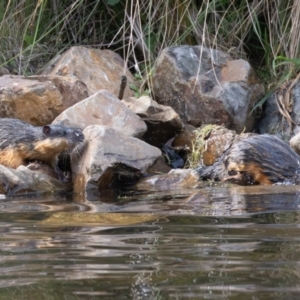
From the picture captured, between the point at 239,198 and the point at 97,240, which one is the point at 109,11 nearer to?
the point at 239,198

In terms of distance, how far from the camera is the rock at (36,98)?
5.99m

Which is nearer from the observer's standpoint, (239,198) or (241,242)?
(241,242)

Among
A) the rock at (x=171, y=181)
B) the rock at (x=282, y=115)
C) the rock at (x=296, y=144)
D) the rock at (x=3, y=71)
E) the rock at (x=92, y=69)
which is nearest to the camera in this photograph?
the rock at (x=171, y=181)

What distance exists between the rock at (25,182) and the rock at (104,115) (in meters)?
0.74

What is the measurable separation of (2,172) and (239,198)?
1506mm

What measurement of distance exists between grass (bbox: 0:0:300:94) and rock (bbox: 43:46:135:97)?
0.18 meters

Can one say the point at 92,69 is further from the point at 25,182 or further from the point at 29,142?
the point at 25,182

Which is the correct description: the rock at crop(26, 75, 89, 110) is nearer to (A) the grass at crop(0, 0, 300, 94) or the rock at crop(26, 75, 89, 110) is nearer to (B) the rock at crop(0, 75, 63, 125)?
(B) the rock at crop(0, 75, 63, 125)

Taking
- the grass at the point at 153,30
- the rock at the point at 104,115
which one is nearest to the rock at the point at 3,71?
the grass at the point at 153,30

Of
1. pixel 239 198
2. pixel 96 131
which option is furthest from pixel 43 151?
pixel 239 198

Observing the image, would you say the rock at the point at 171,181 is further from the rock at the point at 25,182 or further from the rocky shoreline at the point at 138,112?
the rock at the point at 25,182

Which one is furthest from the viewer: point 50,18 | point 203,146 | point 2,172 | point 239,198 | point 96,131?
point 50,18

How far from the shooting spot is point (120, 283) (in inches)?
84.4

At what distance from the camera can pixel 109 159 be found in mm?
5098
